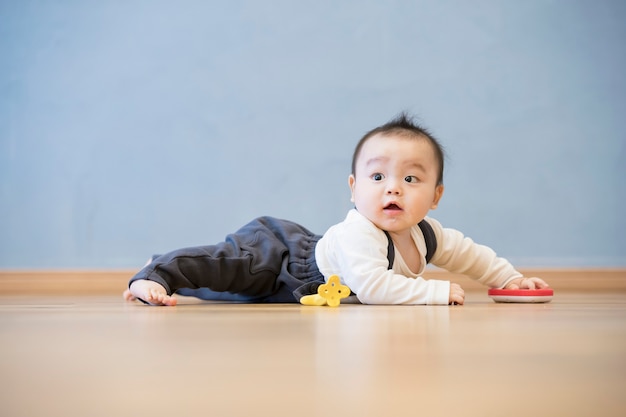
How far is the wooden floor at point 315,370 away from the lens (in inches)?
15.5

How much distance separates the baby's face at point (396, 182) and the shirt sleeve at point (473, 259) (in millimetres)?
146

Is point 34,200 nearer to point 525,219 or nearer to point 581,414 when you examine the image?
point 525,219

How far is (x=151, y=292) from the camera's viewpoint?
1.39m

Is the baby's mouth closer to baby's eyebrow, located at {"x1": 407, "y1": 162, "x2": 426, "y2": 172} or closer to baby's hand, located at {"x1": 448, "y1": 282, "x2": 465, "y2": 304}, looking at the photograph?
baby's eyebrow, located at {"x1": 407, "y1": 162, "x2": 426, "y2": 172}

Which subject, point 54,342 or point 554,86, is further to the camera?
point 554,86

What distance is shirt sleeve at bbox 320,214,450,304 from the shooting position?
4.42 ft

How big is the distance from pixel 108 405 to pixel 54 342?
0.98 feet

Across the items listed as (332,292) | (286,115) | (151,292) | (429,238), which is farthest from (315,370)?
(286,115)

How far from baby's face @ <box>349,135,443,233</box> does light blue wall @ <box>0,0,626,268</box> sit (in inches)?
42.0

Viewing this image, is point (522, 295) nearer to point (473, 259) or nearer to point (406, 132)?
point (473, 259)

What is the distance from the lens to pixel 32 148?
8.57 ft

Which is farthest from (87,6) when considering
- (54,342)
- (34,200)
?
(54,342)

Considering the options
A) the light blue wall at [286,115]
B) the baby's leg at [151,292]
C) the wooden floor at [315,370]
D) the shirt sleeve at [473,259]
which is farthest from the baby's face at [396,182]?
the light blue wall at [286,115]

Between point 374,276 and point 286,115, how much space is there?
4.38 ft
